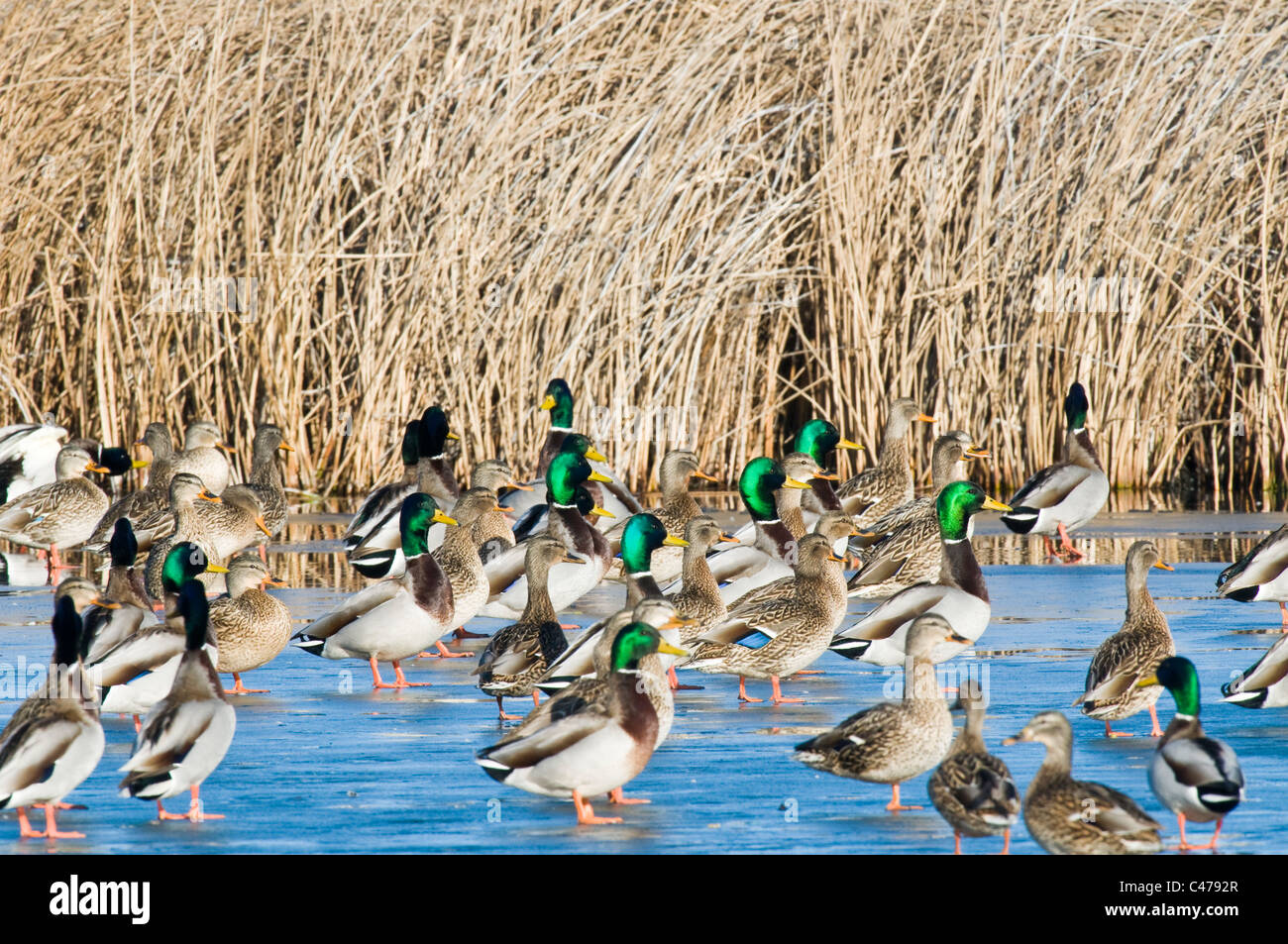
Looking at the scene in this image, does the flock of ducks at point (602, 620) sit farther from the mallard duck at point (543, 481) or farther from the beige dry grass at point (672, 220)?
the beige dry grass at point (672, 220)

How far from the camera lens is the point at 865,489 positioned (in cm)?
1141

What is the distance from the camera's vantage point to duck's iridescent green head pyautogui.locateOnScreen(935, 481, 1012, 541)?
313 inches

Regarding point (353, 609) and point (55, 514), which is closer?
point (353, 609)

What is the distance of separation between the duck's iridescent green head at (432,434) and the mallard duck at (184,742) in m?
5.10

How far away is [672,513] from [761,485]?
3.07 feet

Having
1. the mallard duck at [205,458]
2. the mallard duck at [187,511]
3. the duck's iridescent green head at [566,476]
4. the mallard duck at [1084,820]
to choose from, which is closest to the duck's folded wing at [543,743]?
the mallard duck at [1084,820]

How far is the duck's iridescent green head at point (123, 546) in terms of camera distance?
791cm

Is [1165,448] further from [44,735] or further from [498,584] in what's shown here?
[44,735]

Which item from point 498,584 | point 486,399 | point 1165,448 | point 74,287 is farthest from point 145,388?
point 1165,448

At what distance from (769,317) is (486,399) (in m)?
2.13

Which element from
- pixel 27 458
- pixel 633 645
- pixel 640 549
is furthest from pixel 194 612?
pixel 27 458

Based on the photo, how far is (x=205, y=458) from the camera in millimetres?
11898

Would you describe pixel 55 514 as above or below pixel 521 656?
below

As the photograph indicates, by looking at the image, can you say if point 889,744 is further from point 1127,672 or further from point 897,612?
point 897,612
